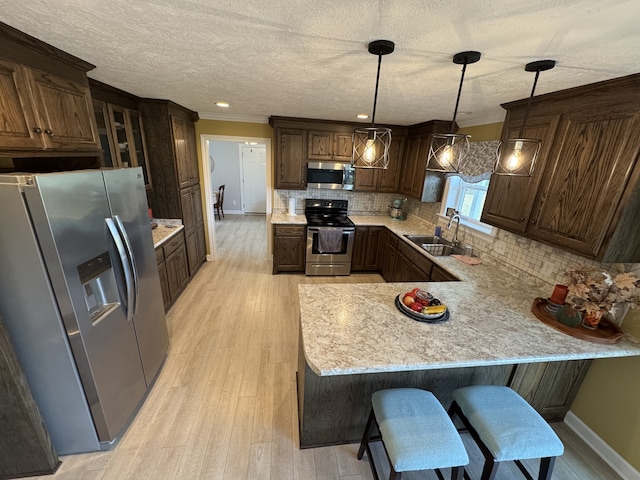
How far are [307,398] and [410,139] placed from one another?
3.66 metres

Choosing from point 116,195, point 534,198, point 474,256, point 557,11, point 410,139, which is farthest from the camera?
point 410,139

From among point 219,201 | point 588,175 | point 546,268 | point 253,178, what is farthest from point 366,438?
point 253,178

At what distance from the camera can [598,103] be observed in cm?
151

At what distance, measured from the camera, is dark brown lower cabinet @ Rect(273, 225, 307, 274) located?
150 inches

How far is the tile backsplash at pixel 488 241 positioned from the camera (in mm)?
1992

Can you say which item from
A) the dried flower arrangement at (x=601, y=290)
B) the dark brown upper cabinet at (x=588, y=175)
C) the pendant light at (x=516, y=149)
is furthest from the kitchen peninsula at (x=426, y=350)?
the pendant light at (x=516, y=149)

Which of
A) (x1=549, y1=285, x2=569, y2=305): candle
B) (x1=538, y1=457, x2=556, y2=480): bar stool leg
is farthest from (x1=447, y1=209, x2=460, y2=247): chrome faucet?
(x1=538, y1=457, x2=556, y2=480): bar stool leg

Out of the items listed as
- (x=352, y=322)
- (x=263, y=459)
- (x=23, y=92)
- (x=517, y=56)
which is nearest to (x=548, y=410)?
(x=352, y=322)

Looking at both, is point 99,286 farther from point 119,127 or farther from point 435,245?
point 435,245

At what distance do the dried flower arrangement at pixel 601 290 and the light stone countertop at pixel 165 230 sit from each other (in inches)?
131

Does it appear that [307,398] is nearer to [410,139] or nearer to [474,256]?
[474,256]

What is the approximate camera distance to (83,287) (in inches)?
54.2

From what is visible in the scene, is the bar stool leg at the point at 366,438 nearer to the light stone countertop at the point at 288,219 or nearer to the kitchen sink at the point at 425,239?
the kitchen sink at the point at 425,239

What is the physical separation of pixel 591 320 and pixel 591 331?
6cm
